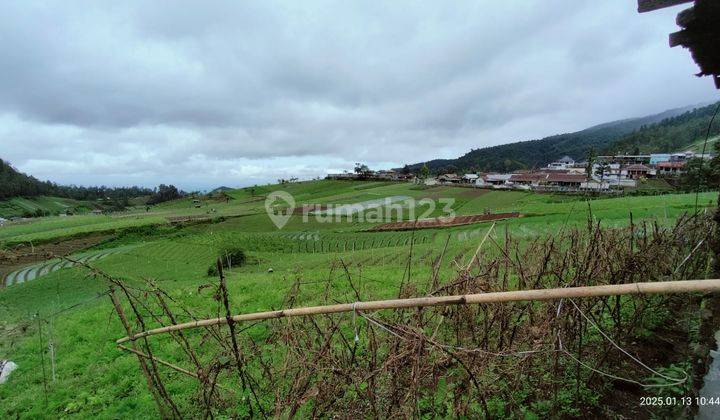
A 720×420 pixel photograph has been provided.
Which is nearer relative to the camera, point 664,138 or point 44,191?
point 664,138

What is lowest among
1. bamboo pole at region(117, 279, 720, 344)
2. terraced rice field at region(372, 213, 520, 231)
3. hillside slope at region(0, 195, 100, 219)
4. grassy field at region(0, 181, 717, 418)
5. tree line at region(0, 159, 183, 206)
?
terraced rice field at region(372, 213, 520, 231)

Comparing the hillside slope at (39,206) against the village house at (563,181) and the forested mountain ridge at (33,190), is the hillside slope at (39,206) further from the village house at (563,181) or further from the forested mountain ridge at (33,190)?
the village house at (563,181)

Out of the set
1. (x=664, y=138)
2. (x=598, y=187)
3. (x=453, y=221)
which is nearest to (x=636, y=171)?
(x=598, y=187)

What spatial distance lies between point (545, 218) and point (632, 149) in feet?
339

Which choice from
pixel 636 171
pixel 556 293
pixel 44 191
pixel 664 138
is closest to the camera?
pixel 556 293

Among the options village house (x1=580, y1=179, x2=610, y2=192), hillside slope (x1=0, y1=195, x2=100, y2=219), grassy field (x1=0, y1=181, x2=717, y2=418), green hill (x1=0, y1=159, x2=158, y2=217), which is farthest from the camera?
green hill (x1=0, y1=159, x2=158, y2=217)

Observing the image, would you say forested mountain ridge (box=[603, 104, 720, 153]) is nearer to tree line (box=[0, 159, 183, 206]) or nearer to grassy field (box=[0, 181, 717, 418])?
grassy field (box=[0, 181, 717, 418])

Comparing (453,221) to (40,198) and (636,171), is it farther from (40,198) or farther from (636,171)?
(40,198)

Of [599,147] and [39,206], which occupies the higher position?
[599,147]

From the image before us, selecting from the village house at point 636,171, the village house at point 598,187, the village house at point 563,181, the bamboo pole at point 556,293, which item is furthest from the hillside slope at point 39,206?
the village house at point 636,171

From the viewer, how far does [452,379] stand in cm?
360

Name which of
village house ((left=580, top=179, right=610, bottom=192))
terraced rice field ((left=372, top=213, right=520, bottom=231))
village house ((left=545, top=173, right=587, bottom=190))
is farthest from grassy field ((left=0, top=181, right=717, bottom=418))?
village house ((left=545, top=173, right=587, bottom=190))

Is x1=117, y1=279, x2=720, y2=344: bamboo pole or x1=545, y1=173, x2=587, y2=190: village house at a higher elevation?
x1=117, y1=279, x2=720, y2=344: bamboo pole

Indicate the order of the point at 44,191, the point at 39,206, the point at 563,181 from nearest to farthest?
1. the point at 563,181
2. the point at 39,206
3. the point at 44,191
